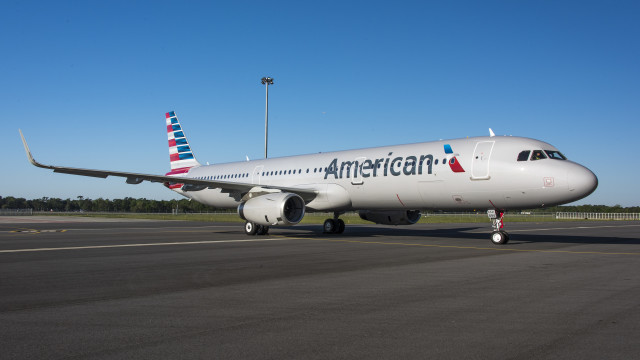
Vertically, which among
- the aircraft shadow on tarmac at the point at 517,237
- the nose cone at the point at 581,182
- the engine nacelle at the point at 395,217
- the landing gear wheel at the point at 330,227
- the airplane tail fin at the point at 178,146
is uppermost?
the airplane tail fin at the point at 178,146

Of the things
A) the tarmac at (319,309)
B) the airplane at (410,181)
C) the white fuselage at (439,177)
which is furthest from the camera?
the airplane at (410,181)

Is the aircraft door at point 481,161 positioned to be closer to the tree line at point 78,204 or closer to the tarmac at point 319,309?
the tarmac at point 319,309

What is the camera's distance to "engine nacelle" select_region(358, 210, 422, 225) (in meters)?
22.6

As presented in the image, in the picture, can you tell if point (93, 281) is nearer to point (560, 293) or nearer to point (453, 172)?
point (560, 293)

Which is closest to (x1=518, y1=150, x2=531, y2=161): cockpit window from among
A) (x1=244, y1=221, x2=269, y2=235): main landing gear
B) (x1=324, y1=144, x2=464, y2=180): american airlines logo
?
(x1=324, y1=144, x2=464, y2=180): american airlines logo

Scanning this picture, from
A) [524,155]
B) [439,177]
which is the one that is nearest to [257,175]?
[439,177]

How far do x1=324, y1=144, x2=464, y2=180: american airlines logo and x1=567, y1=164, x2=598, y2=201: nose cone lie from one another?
3.48 metres

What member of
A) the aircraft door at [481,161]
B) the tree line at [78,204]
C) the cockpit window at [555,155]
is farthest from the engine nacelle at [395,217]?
the tree line at [78,204]

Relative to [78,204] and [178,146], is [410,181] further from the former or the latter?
[78,204]

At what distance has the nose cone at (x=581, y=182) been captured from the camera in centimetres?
1467

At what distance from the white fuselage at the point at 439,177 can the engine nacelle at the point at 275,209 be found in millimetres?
2277

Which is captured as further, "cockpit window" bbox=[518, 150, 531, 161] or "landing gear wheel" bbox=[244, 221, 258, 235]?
"landing gear wheel" bbox=[244, 221, 258, 235]

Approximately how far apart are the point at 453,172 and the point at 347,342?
540 inches

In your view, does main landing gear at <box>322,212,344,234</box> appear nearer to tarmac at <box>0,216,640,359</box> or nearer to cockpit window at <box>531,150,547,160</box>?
cockpit window at <box>531,150,547,160</box>
